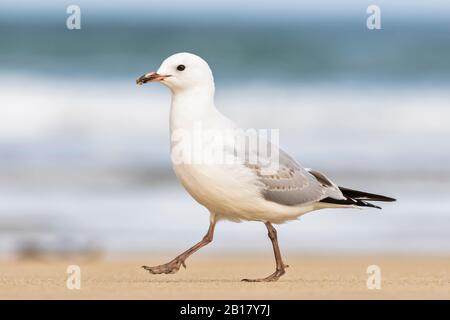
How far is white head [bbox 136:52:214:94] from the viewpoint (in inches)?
270

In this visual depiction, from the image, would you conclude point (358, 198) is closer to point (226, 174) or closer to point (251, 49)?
point (226, 174)

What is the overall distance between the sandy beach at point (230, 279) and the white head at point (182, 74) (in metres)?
1.18

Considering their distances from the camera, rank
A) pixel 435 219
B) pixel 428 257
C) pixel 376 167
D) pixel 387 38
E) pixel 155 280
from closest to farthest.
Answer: pixel 155 280 → pixel 428 257 → pixel 435 219 → pixel 376 167 → pixel 387 38

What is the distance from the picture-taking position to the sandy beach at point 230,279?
6.40m

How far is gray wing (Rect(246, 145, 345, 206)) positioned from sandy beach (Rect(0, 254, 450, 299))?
0.51m

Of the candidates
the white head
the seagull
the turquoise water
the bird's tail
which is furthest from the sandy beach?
the turquoise water

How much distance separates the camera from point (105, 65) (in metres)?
18.4

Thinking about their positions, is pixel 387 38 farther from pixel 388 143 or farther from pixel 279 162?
pixel 279 162

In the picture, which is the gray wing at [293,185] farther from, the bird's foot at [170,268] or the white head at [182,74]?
the bird's foot at [170,268]

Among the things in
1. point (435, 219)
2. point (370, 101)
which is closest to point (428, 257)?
point (435, 219)

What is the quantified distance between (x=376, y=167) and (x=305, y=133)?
1.77 m

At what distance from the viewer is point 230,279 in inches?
283

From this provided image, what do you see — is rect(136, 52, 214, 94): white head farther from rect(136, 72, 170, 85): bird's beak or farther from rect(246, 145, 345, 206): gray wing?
rect(246, 145, 345, 206): gray wing

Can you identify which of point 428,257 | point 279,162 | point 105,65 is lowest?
point 428,257
